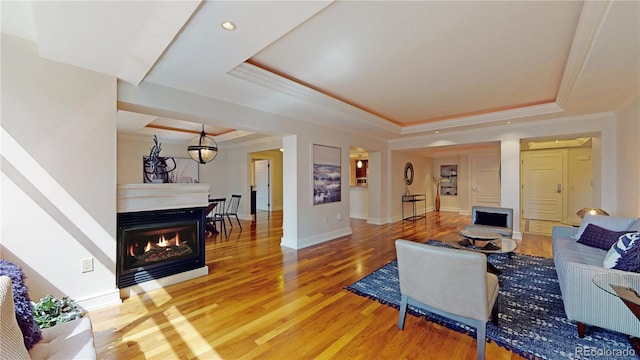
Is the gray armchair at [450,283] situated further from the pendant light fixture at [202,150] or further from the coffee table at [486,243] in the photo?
the pendant light fixture at [202,150]

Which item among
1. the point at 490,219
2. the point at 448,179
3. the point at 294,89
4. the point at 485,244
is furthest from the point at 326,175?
the point at 448,179

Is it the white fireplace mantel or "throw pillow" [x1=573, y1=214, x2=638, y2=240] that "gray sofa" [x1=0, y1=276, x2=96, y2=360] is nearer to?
the white fireplace mantel

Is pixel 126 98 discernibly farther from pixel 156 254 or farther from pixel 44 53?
pixel 156 254

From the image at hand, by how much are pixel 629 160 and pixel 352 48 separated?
468cm

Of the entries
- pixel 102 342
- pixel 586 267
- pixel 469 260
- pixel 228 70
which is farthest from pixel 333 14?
pixel 102 342

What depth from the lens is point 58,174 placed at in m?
2.37

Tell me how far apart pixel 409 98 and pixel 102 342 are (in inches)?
185

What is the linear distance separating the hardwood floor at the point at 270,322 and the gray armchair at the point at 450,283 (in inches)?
11.0

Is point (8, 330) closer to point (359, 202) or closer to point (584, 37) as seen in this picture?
point (584, 37)

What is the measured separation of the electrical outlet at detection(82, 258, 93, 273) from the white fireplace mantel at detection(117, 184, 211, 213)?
53 centimetres

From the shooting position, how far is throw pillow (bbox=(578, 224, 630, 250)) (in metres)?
2.80

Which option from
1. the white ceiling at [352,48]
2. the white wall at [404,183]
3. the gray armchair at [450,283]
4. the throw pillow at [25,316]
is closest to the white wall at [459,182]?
the white wall at [404,183]

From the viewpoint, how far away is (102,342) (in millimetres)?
1994

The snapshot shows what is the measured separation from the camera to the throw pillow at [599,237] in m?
2.80
